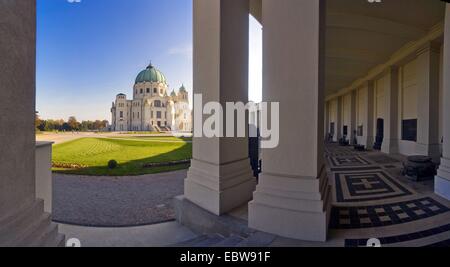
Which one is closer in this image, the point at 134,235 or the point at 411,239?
the point at 411,239

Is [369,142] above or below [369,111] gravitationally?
below

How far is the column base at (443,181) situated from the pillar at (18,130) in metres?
9.62

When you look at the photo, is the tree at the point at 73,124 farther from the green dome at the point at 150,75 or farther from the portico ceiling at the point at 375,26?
the portico ceiling at the point at 375,26

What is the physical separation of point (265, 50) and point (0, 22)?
3.95m

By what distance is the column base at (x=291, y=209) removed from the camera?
4.07 m

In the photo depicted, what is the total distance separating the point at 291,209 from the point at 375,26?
12.9 metres

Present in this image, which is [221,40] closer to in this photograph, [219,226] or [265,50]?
[265,50]

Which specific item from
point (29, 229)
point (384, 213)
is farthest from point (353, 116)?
point (29, 229)

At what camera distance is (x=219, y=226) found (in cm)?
507

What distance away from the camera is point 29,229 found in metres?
2.95

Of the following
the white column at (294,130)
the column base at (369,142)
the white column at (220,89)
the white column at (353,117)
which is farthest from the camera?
the white column at (353,117)

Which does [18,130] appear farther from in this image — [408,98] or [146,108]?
[146,108]

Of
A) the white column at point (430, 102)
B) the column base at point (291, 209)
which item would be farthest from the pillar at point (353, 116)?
the column base at point (291, 209)
